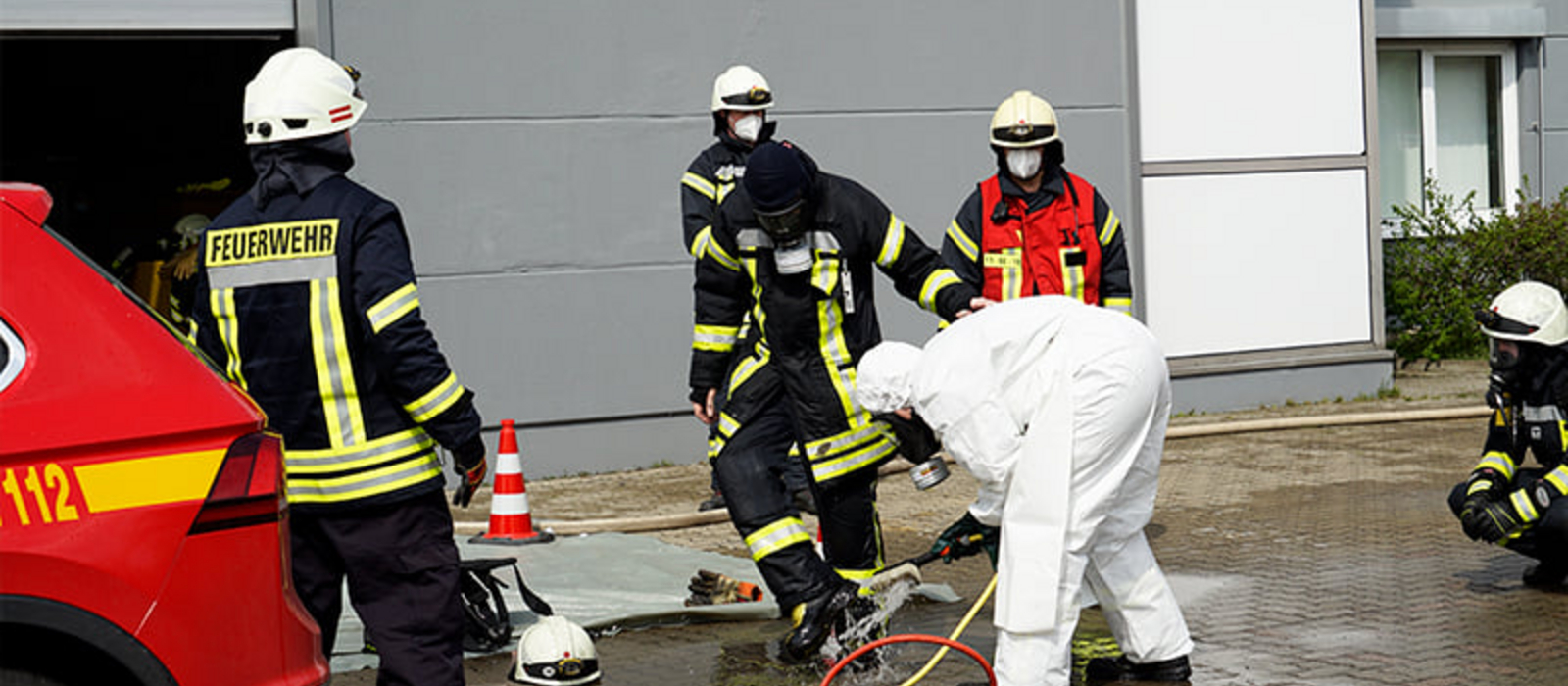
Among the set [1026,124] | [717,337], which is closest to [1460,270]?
[1026,124]

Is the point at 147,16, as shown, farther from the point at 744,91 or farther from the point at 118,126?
the point at 118,126

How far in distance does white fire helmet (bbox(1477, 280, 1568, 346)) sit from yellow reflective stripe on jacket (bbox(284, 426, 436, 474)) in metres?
4.25

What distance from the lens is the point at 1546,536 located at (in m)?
6.59

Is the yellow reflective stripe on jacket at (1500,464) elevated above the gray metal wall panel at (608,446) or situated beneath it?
elevated above

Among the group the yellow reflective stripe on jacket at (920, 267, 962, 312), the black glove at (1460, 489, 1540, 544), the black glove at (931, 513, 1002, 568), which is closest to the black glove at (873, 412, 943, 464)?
the black glove at (931, 513, 1002, 568)

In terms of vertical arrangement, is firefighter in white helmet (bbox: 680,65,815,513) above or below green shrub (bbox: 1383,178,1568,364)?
above

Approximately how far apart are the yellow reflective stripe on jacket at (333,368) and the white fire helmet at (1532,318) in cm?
435

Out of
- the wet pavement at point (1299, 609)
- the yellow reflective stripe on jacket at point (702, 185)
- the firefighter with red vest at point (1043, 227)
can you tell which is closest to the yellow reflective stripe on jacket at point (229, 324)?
the wet pavement at point (1299, 609)

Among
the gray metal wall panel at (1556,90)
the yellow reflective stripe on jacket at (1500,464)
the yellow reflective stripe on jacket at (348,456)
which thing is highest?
the gray metal wall panel at (1556,90)

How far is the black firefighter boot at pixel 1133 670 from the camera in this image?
5582 millimetres

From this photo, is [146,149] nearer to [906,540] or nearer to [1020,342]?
[906,540]

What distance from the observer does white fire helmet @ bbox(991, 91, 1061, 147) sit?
719cm

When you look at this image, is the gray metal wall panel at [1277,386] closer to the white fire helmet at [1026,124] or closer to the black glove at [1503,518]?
the white fire helmet at [1026,124]

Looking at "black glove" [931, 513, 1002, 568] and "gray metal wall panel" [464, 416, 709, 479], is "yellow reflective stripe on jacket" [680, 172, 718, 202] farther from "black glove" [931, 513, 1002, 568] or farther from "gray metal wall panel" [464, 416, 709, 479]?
"black glove" [931, 513, 1002, 568]
